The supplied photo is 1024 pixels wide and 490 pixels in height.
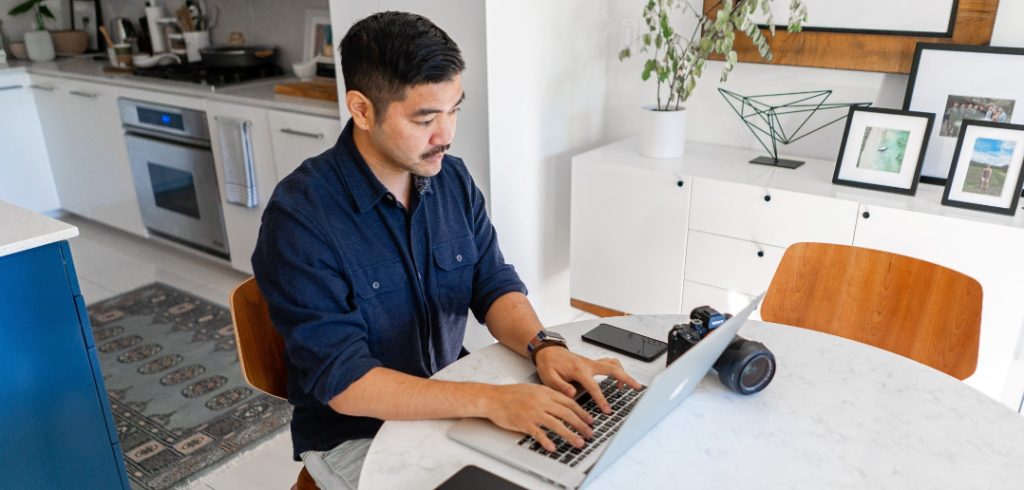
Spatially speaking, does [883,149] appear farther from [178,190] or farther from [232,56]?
[178,190]

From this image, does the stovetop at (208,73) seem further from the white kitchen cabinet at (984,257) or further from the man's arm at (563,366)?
the white kitchen cabinet at (984,257)

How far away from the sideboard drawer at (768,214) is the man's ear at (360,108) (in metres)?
1.38

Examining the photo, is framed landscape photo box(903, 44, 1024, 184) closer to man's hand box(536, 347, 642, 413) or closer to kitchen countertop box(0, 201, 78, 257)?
man's hand box(536, 347, 642, 413)

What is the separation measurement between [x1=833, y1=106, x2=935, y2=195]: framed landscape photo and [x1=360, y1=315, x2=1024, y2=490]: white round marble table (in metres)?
1.06

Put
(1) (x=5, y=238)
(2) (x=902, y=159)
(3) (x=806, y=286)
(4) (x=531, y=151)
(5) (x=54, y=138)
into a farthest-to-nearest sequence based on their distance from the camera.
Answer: (5) (x=54, y=138) → (4) (x=531, y=151) → (2) (x=902, y=159) → (3) (x=806, y=286) → (1) (x=5, y=238)

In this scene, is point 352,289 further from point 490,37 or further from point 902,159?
point 902,159

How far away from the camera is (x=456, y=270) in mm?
1526

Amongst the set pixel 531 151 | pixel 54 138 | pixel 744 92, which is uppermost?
pixel 744 92

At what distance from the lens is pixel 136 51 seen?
4402 millimetres

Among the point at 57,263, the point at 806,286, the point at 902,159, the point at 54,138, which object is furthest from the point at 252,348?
the point at 54,138

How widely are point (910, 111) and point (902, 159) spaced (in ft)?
0.48

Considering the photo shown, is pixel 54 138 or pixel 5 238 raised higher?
pixel 5 238

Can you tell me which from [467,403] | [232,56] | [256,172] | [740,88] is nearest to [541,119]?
[740,88]

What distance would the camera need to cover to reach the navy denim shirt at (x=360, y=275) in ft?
4.12
